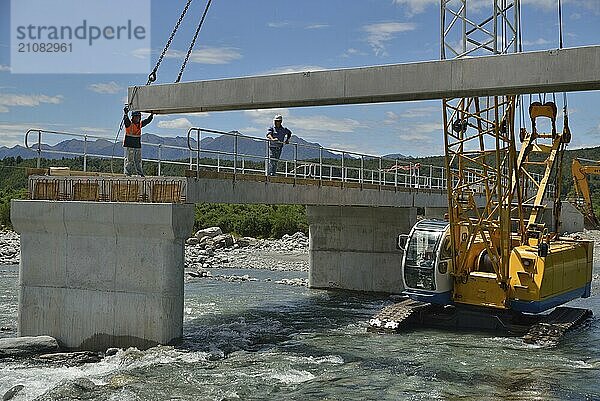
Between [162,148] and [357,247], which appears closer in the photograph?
[162,148]

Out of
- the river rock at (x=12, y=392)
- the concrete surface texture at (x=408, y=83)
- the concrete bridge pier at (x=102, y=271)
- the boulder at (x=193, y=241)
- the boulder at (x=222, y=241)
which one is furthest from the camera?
the boulder at (x=193, y=241)

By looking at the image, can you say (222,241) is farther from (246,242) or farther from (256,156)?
(256,156)

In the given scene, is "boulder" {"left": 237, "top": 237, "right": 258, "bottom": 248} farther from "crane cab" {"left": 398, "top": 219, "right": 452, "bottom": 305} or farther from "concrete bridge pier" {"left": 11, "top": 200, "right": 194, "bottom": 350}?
"concrete bridge pier" {"left": 11, "top": 200, "right": 194, "bottom": 350}

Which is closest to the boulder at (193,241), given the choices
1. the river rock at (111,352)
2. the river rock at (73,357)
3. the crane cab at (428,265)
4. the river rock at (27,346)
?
the crane cab at (428,265)

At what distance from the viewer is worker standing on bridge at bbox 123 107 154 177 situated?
17984 millimetres

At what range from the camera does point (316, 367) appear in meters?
16.9

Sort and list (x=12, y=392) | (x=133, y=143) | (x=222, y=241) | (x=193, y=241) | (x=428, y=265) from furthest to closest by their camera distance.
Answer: (x=193, y=241) < (x=222, y=241) < (x=428, y=265) < (x=133, y=143) < (x=12, y=392)

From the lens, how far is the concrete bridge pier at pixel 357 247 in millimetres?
29750

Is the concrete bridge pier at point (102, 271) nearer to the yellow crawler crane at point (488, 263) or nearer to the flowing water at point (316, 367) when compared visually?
the flowing water at point (316, 367)

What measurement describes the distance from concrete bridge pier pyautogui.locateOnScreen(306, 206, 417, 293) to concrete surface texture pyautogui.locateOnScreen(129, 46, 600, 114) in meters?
15.1

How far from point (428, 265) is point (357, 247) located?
30.5 feet

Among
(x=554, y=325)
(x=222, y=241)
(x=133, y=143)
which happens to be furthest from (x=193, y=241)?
(x=554, y=325)

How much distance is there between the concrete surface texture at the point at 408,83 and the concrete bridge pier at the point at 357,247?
1514 centimetres

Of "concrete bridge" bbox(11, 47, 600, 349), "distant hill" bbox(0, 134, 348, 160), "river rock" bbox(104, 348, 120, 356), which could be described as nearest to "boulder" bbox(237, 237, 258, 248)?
"distant hill" bbox(0, 134, 348, 160)
